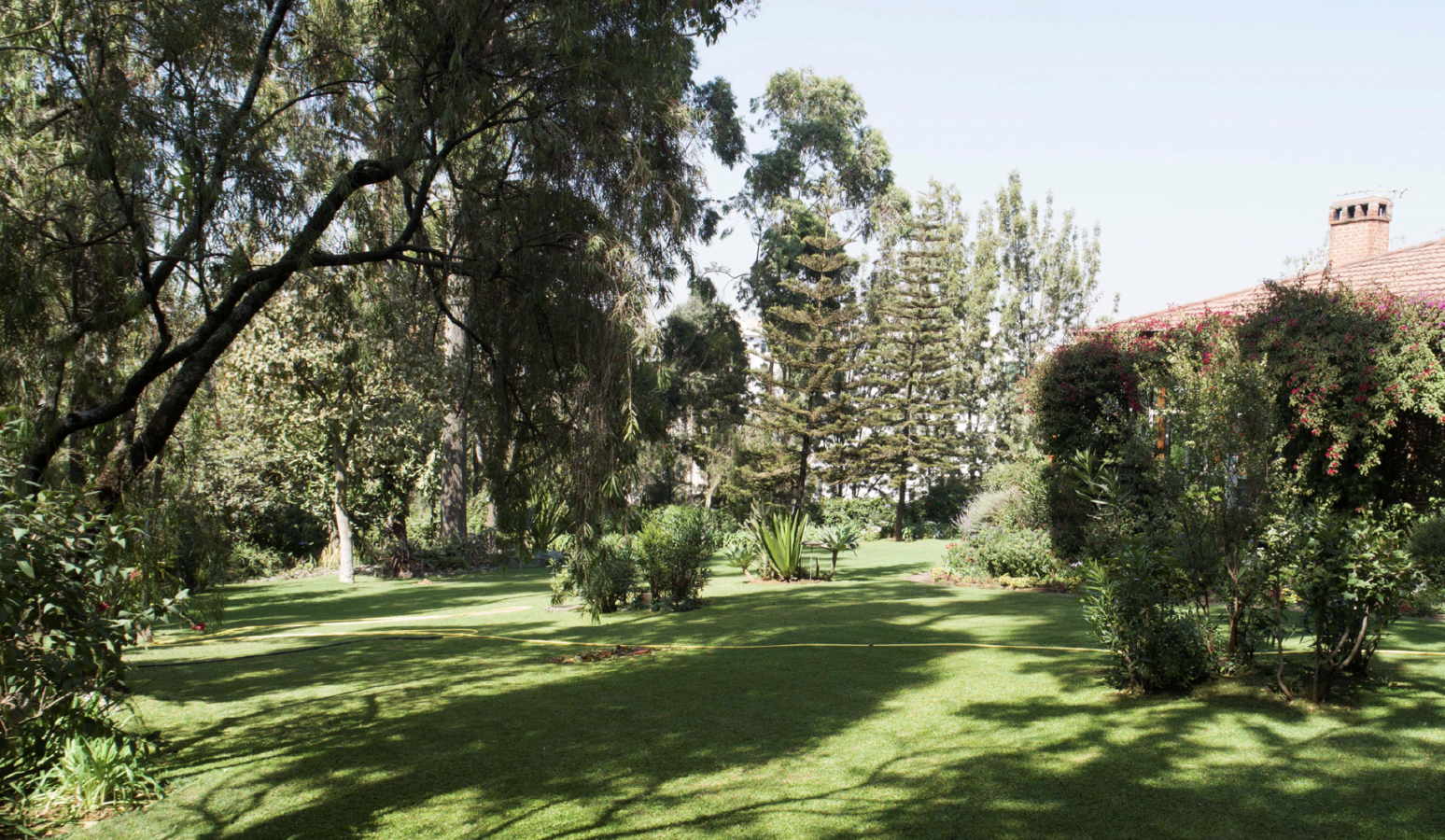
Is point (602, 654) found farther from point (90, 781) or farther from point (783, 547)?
point (783, 547)

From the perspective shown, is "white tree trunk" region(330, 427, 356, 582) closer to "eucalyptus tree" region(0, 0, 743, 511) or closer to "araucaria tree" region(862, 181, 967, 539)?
"eucalyptus tree" region(0, 0, 743, 511)

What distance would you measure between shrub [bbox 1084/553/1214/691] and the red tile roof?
578 centimetres

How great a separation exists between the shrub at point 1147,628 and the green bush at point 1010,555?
6880 mm

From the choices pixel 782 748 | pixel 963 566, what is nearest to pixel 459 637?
pixel 782 748

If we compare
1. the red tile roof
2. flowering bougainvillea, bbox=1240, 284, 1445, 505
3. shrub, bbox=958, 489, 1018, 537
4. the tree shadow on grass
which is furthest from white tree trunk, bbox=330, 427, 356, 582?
flowering bougainvillea, bbox=1240, 284, 1445, 505

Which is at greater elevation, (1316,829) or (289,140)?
(289,140)

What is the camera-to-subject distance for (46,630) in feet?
11.9

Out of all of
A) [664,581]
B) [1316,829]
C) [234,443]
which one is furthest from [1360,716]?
[234,443]

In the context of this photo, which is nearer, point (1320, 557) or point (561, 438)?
point (1320, 557)

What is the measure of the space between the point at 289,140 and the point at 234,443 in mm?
11858

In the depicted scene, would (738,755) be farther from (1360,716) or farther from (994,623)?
(994,623)

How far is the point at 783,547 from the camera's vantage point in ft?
45.0

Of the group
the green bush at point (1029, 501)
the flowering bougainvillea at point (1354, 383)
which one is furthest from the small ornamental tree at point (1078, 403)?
the flowering bougainvillea at point (1354, 383)

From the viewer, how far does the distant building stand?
32.8 ft
